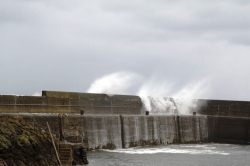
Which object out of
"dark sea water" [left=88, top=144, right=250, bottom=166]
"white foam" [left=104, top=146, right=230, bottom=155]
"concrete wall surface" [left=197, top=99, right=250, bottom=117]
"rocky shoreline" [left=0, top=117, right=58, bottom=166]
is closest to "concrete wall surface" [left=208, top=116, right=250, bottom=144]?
"concrete wall surface" [left=197, top=99, right=250, bottom=117]

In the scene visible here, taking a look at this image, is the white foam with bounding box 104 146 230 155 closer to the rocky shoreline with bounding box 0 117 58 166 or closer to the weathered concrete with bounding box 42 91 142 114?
the weathered concrete with bounding box 42 91 142 114

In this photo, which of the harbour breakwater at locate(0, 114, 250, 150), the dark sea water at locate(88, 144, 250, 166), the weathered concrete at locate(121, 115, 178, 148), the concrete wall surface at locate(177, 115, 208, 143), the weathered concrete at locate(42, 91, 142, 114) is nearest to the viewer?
the dark sea water at locate(88, 144, 250, 166)

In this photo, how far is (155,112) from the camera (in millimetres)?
32562

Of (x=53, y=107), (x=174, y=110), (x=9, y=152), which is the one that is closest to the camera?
(x=9, y=152)

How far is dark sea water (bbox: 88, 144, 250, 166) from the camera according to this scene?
20.5 metres

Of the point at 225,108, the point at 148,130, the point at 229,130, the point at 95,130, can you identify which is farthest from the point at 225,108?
the point at 95,130

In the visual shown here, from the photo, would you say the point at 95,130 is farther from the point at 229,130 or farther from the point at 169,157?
the point at 229,130

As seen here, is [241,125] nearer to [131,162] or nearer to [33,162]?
[131,162]

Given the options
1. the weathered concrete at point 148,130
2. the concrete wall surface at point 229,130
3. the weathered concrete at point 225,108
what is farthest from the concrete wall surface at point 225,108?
the weathered concrete at point 148,130

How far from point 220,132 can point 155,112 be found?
13.0ft

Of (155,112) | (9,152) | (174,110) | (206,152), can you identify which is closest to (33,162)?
(9,152)

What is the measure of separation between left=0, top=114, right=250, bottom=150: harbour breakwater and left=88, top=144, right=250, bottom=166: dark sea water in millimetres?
691

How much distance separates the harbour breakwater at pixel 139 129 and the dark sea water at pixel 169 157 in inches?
27.2

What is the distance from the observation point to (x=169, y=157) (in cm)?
2288
